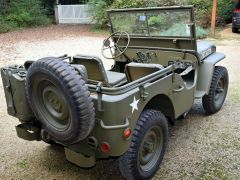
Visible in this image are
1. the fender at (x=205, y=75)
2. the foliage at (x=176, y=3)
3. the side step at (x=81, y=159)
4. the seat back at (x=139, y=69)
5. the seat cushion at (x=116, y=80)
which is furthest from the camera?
the foliage at (x=176, y=3)

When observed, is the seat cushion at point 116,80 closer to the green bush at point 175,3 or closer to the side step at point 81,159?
the side step at point 81,159

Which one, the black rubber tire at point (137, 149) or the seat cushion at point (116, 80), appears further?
the seat cushion at point (116, 80)

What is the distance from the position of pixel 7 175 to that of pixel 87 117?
1.47 metres

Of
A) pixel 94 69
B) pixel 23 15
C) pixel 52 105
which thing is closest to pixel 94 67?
pixel 94 69

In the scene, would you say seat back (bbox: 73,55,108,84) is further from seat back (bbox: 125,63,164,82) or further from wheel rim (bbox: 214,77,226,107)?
wheel rim (bbox: 214,77,226,107)

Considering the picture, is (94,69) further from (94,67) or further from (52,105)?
(52,105)

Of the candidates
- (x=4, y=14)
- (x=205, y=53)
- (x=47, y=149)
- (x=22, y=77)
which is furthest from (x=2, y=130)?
(x=4, y=14)

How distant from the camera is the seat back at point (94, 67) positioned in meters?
3.28

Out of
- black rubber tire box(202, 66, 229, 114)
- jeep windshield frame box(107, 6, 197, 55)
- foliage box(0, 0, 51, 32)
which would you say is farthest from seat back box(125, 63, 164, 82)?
foliage box(0, 0, 51, 32)

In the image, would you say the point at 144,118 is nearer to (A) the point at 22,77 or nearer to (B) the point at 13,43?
(A) the point at 22,77

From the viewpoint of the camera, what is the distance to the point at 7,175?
11.2 feet

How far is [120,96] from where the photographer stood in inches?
106

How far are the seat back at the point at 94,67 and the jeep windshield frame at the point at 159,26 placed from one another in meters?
1.40

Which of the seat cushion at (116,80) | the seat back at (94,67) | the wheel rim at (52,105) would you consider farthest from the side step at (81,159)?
the seat cushion at (116,80)
